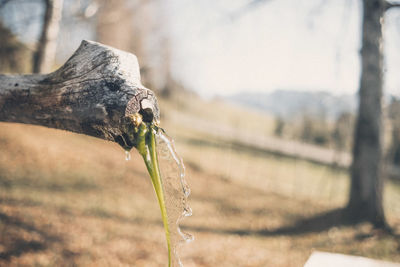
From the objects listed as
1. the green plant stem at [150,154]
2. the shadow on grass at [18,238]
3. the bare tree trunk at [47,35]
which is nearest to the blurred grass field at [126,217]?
the shadow on grass at [18,238]

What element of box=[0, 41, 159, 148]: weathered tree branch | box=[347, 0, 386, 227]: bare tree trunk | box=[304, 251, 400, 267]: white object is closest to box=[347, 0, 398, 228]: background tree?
box=[347, 0, 386, 227]: bare tree trunk

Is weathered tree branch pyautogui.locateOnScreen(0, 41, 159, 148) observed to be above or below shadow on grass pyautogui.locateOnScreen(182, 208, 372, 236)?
above

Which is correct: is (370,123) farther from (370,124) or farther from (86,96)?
(86,96)

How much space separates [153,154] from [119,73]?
558mm

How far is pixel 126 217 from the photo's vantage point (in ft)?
16.7

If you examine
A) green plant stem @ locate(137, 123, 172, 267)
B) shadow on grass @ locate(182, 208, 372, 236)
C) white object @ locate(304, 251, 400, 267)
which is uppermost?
green plant stem @ locate(137, 123, 172, 267)

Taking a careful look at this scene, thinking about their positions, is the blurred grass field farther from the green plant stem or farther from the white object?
the green plant stem

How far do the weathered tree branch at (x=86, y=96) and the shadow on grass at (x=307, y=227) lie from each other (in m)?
3.94

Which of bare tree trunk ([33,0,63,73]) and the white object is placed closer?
the white object

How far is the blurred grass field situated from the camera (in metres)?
3.84

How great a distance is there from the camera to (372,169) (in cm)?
551

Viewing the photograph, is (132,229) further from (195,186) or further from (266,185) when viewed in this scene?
(266,185)

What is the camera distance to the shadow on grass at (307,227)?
17.9 feet

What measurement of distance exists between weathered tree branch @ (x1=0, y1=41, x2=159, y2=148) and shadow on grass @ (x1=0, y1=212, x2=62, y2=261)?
84.7 inches
